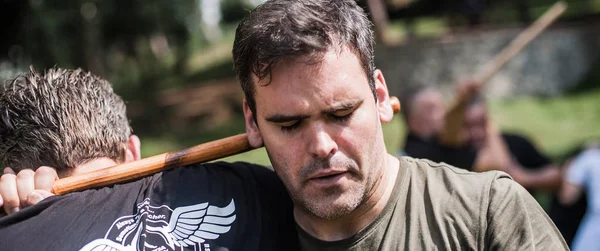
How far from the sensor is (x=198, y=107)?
1198cm

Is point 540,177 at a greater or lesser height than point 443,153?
lesser

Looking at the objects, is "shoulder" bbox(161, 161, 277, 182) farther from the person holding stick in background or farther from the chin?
the chin

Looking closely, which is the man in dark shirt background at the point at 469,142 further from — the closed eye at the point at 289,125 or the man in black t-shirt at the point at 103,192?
the closed eye at the point at 289,125

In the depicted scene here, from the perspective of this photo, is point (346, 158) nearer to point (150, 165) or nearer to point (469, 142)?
point (150, 165)

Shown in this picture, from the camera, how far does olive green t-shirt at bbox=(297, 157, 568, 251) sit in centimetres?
198

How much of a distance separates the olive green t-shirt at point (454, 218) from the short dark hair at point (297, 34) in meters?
0.34

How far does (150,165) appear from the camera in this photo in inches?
93.0

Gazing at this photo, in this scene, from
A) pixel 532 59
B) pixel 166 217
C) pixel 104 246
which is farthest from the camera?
pixel 532 59

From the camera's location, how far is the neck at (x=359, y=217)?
221 centimetres

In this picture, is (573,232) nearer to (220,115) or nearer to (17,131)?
(17,131)

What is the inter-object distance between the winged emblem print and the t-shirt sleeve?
31.9 inches

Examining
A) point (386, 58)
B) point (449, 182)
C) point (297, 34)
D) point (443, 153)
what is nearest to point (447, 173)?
point (449, 182)

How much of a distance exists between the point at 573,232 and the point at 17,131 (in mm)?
3736

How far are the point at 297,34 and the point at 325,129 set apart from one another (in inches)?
11.5
